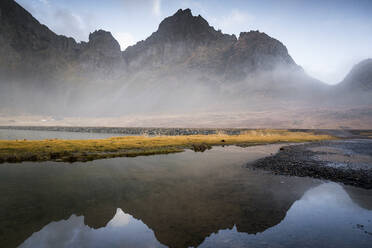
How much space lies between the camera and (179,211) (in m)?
13.1

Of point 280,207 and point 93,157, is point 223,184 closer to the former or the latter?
point 280,207

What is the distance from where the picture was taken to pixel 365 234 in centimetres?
1027

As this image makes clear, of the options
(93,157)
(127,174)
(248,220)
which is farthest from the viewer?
(93,157)

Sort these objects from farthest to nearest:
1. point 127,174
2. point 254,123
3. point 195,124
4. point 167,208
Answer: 1. point 195,124
2. point 254,123
3. point 127,174
4. point 167,208

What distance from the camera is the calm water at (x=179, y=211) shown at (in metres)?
9.96

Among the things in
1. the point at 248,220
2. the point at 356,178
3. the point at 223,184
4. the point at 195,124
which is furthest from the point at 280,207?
the point at 195,124

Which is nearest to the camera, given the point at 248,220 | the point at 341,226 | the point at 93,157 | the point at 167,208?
the point at 341,226

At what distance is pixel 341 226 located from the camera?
11.1 m

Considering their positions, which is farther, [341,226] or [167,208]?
[167,208]

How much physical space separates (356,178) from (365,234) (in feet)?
38.6

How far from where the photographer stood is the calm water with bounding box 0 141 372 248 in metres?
9.96

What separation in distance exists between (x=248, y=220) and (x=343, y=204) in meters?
6.88

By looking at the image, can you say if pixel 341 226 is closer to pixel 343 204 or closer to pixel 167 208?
pixel 343 204

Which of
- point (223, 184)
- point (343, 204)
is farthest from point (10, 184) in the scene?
point (343, 204)
